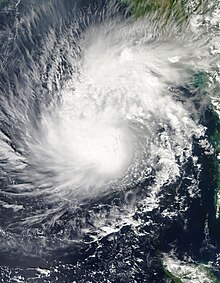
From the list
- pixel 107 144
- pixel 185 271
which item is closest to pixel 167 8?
pixel 107 144

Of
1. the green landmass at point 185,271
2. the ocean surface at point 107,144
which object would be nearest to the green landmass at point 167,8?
the ocean surface at point 107,144

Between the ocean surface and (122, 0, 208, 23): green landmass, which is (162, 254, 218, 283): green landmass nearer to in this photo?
the ocean surface

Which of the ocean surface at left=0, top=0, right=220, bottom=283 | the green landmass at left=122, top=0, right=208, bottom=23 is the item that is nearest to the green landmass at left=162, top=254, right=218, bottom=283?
the ocean surface at left=0, top=0, right=220, bottom=283

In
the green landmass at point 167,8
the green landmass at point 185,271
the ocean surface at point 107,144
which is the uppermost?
the green landmass at point 167,8

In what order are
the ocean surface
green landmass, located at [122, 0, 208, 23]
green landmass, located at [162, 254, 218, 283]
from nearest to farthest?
green landmass, located at [162, 254, 218, 283], the ocean surface, green landmass, located at [122, 0, 208, 23]

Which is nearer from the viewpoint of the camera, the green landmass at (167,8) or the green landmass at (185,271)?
the green landmass at (185,271)

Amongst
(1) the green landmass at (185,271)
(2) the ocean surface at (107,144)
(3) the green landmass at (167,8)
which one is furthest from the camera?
(3) the green landmass at (167,8)

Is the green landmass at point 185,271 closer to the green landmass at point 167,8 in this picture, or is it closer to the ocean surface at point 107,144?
the ocean surface at point 107,144

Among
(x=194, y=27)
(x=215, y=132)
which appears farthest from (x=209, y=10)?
(x=215, y=132)

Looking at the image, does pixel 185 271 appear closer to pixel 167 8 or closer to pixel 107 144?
pixel 107 144

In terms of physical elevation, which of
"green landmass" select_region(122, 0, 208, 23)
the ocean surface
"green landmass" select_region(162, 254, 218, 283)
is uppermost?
"green landmass" select_region(122, 0, 208, 23)

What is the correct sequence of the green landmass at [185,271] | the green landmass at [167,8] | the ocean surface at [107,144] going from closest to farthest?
the green landmass at [185,271], the ocean surface at [107,144], the green landmass at [167,8]
